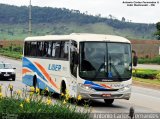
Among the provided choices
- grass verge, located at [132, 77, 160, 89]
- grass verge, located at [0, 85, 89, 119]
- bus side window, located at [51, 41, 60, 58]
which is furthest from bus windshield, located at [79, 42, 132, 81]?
grass verge, located at [132, 77, 160, 89]

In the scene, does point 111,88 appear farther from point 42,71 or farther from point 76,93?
point 42,71

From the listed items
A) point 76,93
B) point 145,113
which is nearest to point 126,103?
point 76,93

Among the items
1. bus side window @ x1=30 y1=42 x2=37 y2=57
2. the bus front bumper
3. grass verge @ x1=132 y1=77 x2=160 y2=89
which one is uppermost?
bus side window @ x1=30 y1=42 x2=37 y2=57

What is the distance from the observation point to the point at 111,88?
2316 cm

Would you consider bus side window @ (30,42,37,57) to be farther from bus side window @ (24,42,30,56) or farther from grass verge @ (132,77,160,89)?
grass verge @ (132,77,160,89)

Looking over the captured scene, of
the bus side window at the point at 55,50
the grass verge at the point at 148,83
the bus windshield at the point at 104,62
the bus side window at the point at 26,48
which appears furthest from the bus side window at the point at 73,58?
the grass verge at the point at 148,83

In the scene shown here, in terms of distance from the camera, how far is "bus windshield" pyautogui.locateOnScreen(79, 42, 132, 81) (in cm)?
2317

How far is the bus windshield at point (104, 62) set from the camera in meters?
23.2

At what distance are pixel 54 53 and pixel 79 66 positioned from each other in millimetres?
3947

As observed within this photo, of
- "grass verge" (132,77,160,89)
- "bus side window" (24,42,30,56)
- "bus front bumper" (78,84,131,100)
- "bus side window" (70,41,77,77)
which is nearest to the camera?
"bus front bumper" (78,84,131,100)

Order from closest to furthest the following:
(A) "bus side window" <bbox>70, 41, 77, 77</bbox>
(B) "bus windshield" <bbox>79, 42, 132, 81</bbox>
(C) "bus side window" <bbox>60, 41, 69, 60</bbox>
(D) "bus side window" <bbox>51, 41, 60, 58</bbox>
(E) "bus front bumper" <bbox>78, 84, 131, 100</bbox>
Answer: (E) "bus front bumper" <bbox>78, 84, 131, 100</bbox>
(B) "bus windshield" <bbox>79, 42, 132, 81</bbox>
(A) "bus side window" <bbox>70, 41, 77, 77</bbox>
(C) "bus side window" <bbox>60, 41, 69, 60</bbox>
(D) "bus side window" <bbox>51, 41, 60, 58</bbox>

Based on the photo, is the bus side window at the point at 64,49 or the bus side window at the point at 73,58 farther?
the bus side window at the point at 64,49

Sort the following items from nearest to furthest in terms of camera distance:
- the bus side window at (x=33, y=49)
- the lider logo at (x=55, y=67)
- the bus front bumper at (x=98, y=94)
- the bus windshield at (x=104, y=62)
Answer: the bus front bumper at (x=98, y=94), the bus windshield at (x=104, y=62), the lider logo at (x=55, y=67), the bus side window at (x=33, y=49)

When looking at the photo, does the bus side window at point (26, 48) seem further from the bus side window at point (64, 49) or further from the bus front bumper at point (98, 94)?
the bus front bumper at point (98, 94)
